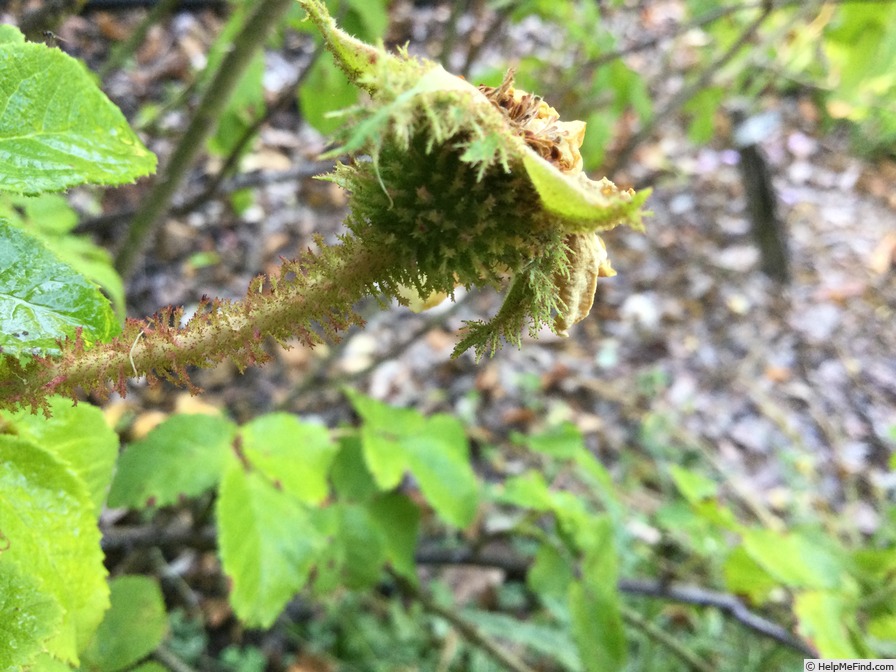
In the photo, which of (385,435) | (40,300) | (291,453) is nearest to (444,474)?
(385,435)

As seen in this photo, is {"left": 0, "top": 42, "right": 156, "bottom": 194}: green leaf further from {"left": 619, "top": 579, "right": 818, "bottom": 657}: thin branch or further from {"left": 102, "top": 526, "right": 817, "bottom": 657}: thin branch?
{"left": 619, "top": 579, "right": 818, "bottom": 657}: thin branch

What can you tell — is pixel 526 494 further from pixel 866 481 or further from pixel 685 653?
pixel 866 481

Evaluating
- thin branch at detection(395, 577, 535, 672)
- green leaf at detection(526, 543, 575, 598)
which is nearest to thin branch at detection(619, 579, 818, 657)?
green leaf at detection(526, 543, 575, 598)

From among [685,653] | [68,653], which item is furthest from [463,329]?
[685,653]

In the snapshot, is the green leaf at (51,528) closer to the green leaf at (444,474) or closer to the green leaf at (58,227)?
the green leaf at (58,227)

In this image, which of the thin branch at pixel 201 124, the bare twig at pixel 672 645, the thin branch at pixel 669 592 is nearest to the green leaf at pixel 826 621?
the thin branch at pixel 669 592

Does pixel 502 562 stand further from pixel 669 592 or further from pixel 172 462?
pixel 172 462

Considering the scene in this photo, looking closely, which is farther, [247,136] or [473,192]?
[247,136]
